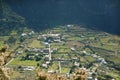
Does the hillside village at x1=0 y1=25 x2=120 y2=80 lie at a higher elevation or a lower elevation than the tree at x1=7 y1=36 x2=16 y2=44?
lower

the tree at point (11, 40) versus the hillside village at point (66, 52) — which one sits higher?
the tree at point (11, 40)

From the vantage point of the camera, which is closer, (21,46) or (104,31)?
(21,46)

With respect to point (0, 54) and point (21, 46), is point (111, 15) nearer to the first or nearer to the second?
point (21, 46)

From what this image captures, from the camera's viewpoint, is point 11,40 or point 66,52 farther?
point 11,40

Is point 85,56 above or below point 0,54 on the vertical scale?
below

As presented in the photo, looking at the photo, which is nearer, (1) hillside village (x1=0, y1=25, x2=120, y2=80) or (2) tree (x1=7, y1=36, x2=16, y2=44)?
(1) hillside village (x1=0, y1=25, x2=120, y2=80)

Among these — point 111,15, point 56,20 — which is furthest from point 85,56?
point 111,15

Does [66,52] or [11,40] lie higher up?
[11,40]

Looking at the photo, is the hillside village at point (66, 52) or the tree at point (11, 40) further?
the tree at point (11, 40)
